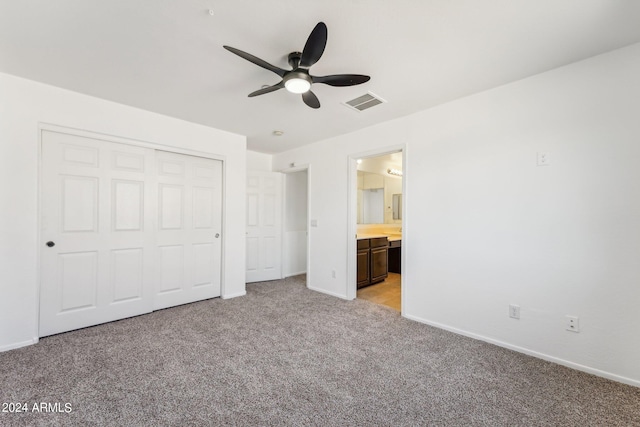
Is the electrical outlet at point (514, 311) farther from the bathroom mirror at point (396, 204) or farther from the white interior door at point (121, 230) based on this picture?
the bathroom mirror at point (396, 204)

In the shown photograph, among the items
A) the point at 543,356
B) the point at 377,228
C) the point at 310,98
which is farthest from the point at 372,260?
the point at 310,98

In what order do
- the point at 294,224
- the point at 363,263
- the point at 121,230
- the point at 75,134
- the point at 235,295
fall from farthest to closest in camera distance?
the point at 294,224
the point at 363,263
the point at 235,295
the point at 121,230
the point at 75,134

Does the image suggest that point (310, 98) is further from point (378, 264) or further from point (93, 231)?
point (378, 264)

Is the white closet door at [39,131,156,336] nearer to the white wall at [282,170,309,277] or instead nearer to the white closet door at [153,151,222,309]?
the white closet door at [153,151,222,309]

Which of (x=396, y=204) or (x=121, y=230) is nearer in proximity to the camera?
(x=121, y=230)

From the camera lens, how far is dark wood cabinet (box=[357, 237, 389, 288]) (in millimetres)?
4279

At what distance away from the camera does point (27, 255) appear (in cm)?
247

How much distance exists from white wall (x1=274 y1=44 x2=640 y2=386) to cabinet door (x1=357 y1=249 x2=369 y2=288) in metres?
1.14

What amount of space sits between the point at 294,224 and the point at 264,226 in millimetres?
719

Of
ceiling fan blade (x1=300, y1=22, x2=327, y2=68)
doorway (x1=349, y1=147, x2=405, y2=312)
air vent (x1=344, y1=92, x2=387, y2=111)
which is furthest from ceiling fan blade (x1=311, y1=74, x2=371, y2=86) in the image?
doorway (x1=349, y1=147, x2=405, y2=312)

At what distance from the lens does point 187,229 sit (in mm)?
3598

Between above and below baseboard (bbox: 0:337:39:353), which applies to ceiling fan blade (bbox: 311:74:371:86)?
above

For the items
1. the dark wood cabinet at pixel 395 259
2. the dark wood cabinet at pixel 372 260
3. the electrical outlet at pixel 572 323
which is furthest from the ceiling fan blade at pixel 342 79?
the dark wood cabinet at pixel 395 259

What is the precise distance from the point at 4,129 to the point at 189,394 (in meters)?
2.85
